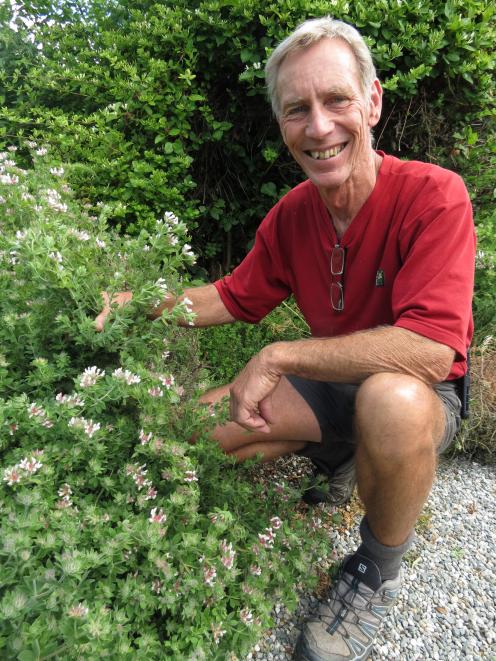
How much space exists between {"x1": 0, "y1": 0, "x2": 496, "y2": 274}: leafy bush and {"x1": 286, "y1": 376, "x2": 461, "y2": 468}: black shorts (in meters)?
1.52

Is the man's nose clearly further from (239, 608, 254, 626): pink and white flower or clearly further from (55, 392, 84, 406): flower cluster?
(239, 608, 254, 626): pink and white flower

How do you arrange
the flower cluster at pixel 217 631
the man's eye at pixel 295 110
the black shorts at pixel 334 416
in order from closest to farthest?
1. the flower cluster at pixel 217 631
2. the man's eye at pixel 295 110
3. the black shorts at pixel 334 416

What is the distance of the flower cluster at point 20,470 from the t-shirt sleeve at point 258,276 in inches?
52.4

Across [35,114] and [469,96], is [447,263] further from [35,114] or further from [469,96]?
[35,114]

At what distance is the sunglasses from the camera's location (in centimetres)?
219

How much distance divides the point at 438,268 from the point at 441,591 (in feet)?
4.73

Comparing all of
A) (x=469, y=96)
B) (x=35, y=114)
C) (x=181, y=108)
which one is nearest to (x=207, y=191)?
(x=181, y=108)

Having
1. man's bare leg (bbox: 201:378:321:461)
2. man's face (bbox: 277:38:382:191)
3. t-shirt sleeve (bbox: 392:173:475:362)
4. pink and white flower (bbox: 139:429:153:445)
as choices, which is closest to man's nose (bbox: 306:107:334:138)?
man's face (bbox: 277:38:382:191)

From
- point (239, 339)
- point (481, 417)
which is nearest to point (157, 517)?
point (239, 339)

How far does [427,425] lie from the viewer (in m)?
1.78

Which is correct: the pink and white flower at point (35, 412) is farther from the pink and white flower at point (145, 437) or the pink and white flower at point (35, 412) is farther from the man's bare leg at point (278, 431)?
the man's bare leg at point (278, 431)

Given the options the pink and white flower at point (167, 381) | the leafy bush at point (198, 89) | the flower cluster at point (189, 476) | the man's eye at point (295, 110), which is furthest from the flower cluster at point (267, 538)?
the leafy bush at point (198, 89)

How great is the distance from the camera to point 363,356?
1811 millimetres

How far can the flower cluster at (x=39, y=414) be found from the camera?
1.45 m
